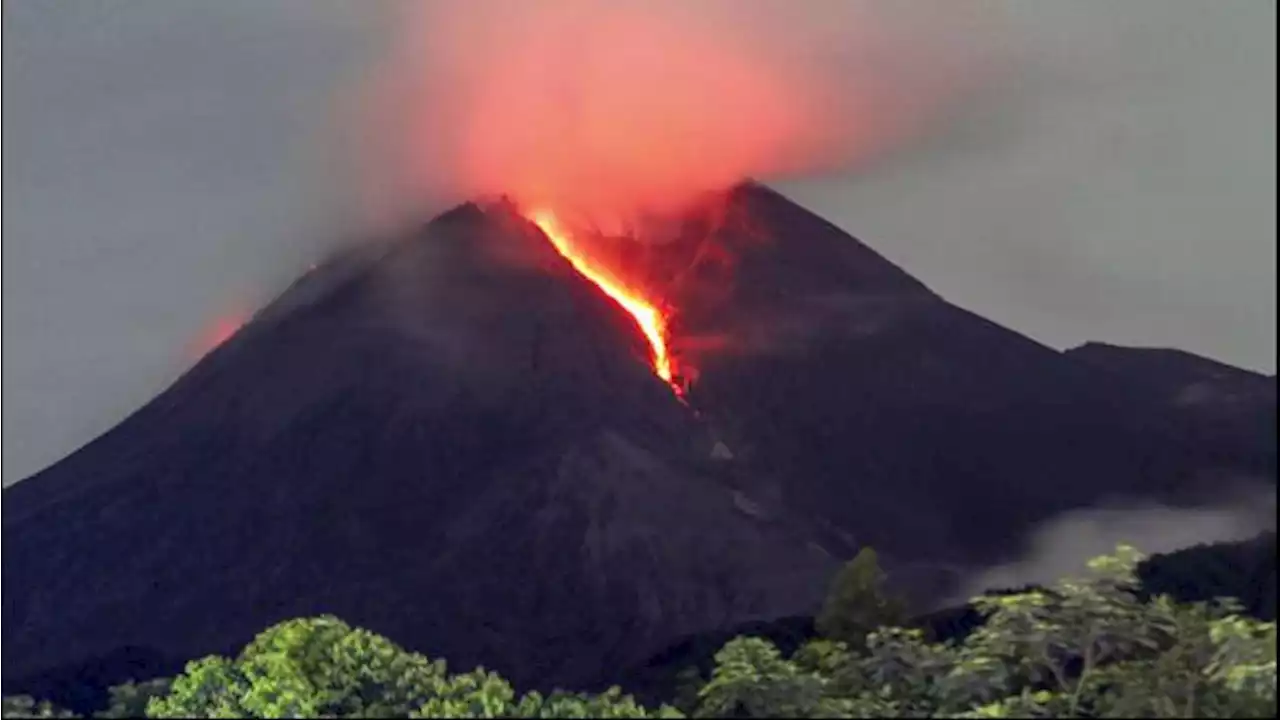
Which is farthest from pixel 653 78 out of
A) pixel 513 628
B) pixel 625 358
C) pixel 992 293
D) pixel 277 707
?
pixel 277 707

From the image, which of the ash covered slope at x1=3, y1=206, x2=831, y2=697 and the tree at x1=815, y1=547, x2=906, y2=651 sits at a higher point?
the ash covered slope at x1=3, y1=206, x2=831, y2=697

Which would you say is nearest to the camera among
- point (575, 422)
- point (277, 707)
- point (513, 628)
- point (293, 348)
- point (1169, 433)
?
point (277, 707)

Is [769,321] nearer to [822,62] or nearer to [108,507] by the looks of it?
[822,62]

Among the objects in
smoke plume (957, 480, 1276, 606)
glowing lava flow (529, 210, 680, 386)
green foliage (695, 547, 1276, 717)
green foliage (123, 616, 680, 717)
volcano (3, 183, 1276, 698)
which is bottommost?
green foliage (695, 547, 1276, 717)

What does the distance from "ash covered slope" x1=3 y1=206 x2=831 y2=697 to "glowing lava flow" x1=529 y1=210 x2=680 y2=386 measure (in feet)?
0.33

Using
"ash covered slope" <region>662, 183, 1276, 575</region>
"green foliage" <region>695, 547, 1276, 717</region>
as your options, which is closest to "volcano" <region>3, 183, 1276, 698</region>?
"ash covered slope" <region>662, 183, 1276, 575</region>

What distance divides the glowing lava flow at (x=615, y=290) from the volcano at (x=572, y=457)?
7 centimetres

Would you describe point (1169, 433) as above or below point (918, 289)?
below

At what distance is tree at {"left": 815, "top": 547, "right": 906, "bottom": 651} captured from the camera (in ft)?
19.5

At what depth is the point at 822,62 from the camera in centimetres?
823

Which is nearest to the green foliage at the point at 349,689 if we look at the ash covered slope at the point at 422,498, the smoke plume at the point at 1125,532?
the ash covered slope at the point at 422,498

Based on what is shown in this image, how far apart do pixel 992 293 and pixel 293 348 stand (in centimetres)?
311

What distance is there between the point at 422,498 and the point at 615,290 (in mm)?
1560

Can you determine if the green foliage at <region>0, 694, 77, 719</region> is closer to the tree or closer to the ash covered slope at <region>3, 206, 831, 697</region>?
the ash covered slope at <region>3, 206, 831, 697</region>
